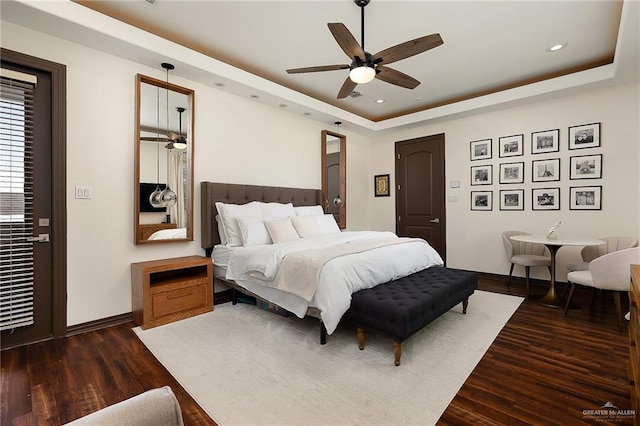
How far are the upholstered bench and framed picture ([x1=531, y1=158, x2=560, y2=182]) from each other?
2509 mm

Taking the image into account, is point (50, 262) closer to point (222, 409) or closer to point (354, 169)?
point (222, 409)

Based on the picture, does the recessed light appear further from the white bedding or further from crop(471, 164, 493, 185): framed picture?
the white bedding

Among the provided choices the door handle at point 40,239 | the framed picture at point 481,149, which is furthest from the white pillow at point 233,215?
the framed picture at point 481,149

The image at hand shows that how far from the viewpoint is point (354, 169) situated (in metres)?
6.16

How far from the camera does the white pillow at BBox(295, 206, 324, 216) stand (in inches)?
178

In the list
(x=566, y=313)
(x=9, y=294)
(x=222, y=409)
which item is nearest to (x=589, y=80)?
(x=566, y=313)

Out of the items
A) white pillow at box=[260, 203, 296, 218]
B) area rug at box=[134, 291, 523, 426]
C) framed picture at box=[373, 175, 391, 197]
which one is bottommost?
area rug at box=[134, 291, 523, 426]

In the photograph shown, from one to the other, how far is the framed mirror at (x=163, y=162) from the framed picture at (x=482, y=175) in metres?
4.35

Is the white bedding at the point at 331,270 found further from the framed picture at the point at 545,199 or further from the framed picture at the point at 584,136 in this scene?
the framed picture at the point at 584,136

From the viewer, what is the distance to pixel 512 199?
15.5 feet

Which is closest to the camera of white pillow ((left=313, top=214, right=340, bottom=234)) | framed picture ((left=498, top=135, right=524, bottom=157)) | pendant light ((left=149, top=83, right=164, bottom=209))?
pendant light ((left=149, top=83, right=164, bottom=209))

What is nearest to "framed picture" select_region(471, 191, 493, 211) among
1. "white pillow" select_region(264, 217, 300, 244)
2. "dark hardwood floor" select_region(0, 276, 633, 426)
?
"dark hardwood floor" select_region(0, 276, 633, 426)

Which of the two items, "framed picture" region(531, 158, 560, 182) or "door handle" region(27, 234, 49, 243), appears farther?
"framed picture" region(531, 158, 560, 182)

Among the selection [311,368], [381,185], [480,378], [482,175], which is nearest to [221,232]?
[311,368]
